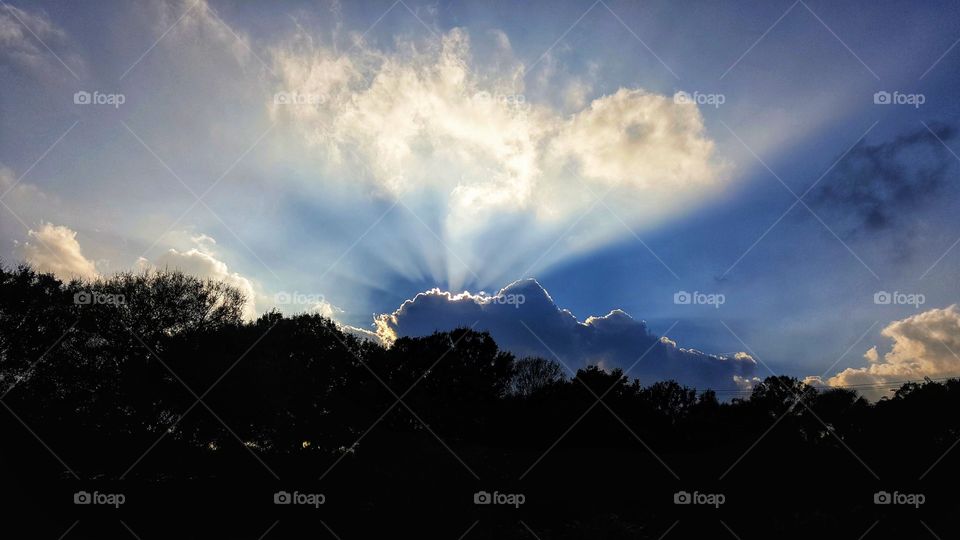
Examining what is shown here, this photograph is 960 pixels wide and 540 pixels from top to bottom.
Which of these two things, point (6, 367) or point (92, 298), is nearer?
point (6, 367)

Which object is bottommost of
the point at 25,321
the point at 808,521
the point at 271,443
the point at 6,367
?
the point at 808,521

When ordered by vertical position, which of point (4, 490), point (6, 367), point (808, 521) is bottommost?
point (808, 521)

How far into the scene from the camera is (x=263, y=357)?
1901 inches

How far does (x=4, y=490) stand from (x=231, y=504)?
14210 millimetres

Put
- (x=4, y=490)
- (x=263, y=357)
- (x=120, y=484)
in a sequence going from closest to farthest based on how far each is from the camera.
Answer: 1. (x=4, y=490)
2. (x=120, y=484)
3. (x=263, y=357)

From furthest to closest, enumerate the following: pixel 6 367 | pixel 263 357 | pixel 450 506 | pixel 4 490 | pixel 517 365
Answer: pixel 517 365 → pixel 263 357 → pixel 6 367 → pixel 4 490 → pixel 450 506

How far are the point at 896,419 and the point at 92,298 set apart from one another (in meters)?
89.5

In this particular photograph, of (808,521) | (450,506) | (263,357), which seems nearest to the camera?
(808,521)

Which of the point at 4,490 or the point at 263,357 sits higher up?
the point at 263,357

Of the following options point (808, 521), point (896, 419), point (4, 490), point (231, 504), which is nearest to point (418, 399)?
point (231, 504)

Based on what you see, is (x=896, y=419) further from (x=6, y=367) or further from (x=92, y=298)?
(x=6, y=367)

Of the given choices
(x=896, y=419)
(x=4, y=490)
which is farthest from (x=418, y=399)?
(x=896, y=419)

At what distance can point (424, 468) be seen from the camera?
1398 inches

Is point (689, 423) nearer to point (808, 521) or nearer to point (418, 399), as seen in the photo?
point (418, 399)
